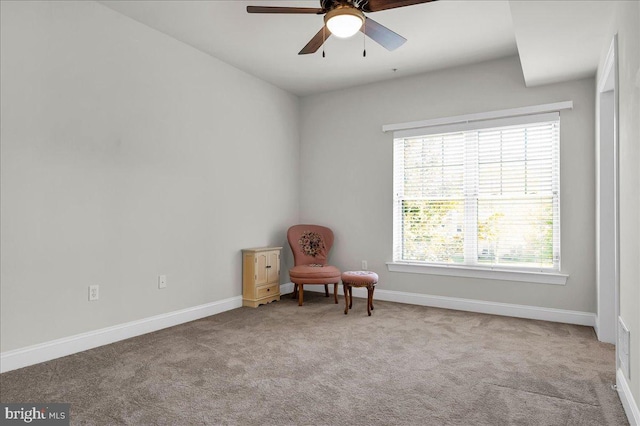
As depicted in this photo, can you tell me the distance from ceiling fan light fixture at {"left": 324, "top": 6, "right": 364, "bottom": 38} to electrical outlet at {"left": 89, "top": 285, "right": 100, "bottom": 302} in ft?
9.05

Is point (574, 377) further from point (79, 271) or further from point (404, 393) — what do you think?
point (79, 271)

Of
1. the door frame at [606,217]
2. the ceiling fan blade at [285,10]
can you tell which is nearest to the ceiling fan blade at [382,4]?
the ceiling fan blade at [285,10]

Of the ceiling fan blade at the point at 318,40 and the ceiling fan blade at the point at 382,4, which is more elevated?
the ceiling fan blade at the point at 382,4

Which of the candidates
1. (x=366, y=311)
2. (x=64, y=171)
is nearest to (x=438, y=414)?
(x=366, y=311)

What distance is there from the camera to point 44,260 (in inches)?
119

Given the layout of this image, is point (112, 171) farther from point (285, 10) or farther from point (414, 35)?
point (414, 35)

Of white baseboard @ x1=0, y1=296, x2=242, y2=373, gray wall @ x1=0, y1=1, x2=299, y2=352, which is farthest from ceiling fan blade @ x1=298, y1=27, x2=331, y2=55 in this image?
white baseboard @ x1=0, y1=296, x2=242, y2=373

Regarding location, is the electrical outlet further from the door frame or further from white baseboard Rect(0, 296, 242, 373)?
the door frame

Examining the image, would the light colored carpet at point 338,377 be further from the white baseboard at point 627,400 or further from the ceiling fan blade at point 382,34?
the ceiling fan blade at point 382,34

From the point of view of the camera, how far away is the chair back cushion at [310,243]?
527cm

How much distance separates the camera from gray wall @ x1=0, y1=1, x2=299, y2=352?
2912 millimetres

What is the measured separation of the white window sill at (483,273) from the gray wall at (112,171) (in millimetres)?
2001

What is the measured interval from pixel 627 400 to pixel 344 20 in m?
2.69

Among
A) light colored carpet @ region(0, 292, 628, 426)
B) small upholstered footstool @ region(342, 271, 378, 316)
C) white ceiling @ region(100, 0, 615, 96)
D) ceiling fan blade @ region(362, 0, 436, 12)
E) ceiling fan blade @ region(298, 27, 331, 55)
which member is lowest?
light colored carpet @ region(0, 292, 628, 426)
